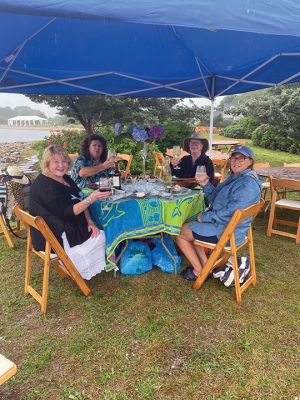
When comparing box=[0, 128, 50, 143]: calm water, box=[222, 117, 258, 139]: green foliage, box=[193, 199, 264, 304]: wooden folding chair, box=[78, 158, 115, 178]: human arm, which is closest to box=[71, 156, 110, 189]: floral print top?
box=[78, 158, 115, 178]: human arm

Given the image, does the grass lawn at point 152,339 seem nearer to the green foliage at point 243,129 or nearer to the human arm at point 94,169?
the human arm at point 94,169

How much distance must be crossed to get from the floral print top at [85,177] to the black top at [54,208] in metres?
0.77

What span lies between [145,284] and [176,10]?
2.23m

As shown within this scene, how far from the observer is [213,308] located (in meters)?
2.50

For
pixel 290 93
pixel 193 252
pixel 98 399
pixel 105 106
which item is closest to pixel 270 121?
pixel 290 93

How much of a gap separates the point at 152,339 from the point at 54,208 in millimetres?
1245

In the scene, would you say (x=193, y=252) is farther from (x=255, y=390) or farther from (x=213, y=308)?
(x=255, y=390)

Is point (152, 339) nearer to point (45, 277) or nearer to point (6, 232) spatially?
point (45, 277)

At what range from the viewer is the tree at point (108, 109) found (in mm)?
7953

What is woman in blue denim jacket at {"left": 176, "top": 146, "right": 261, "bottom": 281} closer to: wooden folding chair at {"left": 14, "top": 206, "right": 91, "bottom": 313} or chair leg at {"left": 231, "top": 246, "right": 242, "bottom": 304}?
chair leg at {"left": 231, "top": 246, "right": 242, "bottom": 304}

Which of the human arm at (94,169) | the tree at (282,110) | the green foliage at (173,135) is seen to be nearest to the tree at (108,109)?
the green foliage at (173,135)

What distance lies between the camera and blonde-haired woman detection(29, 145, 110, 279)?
91.6 inches

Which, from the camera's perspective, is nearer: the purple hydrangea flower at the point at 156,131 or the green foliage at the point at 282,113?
the purple hydrangea flower at the point at 156,131

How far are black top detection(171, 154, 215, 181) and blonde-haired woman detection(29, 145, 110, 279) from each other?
166 centimetres
